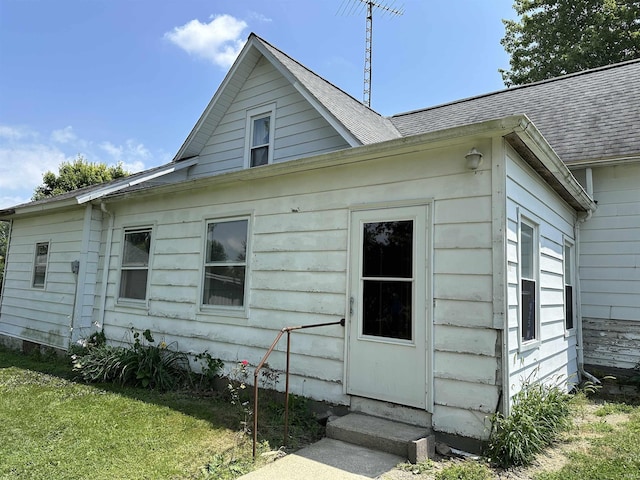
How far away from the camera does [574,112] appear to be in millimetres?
8250

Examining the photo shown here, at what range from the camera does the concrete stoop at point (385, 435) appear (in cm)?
333

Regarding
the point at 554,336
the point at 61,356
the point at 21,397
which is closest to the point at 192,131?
the point at 61,356

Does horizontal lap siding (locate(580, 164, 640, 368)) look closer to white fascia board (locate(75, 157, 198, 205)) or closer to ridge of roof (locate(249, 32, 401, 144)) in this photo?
ridge of roof (locate(249, 32, 401, 144))

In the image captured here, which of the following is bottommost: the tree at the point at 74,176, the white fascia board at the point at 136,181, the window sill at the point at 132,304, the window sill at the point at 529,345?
the window sill at the point at 529,345

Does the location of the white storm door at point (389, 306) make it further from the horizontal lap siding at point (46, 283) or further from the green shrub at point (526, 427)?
the horizontal lap siding at point (46, 283)

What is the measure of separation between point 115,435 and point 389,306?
2.96m

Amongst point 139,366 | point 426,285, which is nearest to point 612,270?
point 426,285

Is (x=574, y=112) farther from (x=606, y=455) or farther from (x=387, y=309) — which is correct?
(x=606, y=455)

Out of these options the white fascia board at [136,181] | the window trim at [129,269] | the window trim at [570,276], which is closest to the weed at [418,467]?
the window trim at [570,276]

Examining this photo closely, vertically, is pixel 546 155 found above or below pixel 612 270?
above

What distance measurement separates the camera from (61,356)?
7.71 metres

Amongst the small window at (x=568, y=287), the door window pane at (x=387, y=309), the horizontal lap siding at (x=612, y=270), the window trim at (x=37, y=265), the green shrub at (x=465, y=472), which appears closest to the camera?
the green shrub at (x=465, y=472)

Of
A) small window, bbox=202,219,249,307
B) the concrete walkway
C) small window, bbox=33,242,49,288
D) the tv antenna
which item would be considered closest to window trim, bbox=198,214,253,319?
small window, bbox=202,219,249,307

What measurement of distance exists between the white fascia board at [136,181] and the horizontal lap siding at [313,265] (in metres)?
1.00
